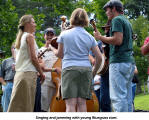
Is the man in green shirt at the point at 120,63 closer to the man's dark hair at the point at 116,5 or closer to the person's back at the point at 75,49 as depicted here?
the man's dark hair at the point at 116,5

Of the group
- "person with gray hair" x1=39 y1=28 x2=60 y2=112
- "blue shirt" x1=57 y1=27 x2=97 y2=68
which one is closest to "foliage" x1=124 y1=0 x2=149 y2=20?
"person with gray hair" x1=39 y1=28 x2=60 y2=112

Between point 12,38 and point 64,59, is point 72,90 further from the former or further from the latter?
point 12,38

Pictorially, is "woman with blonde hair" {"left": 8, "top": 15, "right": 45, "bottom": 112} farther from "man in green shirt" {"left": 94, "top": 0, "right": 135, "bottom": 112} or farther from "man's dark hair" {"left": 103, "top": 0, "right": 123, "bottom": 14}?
"man's dark hair" {"left": 103, "top": 0, "right": 123, "bottom": 14}

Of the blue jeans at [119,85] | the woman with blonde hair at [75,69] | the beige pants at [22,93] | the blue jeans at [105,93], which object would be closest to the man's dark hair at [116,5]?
the woman with blonde hair at [75,69]

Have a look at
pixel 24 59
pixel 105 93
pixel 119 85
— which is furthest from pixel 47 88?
pixel 119 85

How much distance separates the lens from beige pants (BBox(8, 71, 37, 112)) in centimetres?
462

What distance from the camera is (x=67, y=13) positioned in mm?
11914

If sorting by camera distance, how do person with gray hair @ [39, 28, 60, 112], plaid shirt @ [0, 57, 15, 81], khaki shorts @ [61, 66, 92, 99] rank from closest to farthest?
1. khaki shorts @ [61, 66, 92, 99]
2. person with gray hair @ [39, 28, 60, 112]
3. plaid shirt @ [0, 57, 15, 81]

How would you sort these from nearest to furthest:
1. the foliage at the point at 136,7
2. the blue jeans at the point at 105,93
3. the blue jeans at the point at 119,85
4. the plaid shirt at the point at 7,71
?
the blue jeans at the point at 119,85
the blue jeans at the point at 105,93
the plaid shirt at the point at 7,71
the foliage at the point at 136,7

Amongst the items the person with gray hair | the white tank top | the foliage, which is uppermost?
the foliage

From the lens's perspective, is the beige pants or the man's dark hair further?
the man's dark hair

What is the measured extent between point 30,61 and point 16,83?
39 centimetres

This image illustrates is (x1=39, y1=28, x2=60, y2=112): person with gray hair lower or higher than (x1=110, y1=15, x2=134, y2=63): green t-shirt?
lower

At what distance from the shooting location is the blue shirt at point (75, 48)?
4.14 meters
